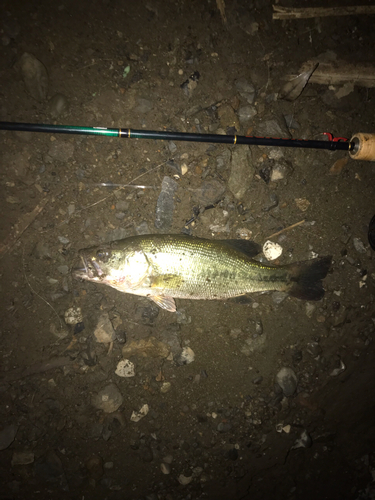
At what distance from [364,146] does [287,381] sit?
3126 millimetres

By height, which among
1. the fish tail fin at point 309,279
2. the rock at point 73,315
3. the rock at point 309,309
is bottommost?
the rock at point 309,309

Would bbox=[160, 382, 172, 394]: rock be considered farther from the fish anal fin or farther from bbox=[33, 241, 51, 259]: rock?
bbox=[33, 241, 51, 259]: rock

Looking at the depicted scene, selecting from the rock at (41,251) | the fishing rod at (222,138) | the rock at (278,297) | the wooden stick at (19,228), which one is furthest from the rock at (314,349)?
the wooden stick at (19,228)

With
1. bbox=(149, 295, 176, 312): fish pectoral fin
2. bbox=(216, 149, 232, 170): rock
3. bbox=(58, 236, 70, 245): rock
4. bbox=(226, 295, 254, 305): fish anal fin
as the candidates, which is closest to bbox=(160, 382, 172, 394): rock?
bbox=(149, 295, 176, 312): fish pectoral fin

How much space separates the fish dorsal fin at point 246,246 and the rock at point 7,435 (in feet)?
11.5

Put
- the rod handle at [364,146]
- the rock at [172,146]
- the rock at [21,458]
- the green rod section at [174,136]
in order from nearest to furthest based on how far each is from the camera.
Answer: the green rod section at [174,136]
the rod handle at [364,146]
the rock at [21,458]
the rock at [172,146]

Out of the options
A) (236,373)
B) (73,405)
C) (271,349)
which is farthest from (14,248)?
(271,349)

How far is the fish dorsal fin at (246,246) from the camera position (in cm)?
287

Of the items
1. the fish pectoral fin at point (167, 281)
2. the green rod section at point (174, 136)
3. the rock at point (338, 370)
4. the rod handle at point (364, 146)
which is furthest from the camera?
the rock at point (338, 370)

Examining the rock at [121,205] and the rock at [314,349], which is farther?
the rock at [314,349]

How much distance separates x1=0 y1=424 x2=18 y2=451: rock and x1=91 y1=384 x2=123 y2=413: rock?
1007 millimetres

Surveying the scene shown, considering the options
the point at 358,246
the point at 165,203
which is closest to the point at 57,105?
the point at 165,203

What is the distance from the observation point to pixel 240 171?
306 cm

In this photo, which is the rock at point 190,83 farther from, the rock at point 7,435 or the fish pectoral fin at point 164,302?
the rock at point 7,435
